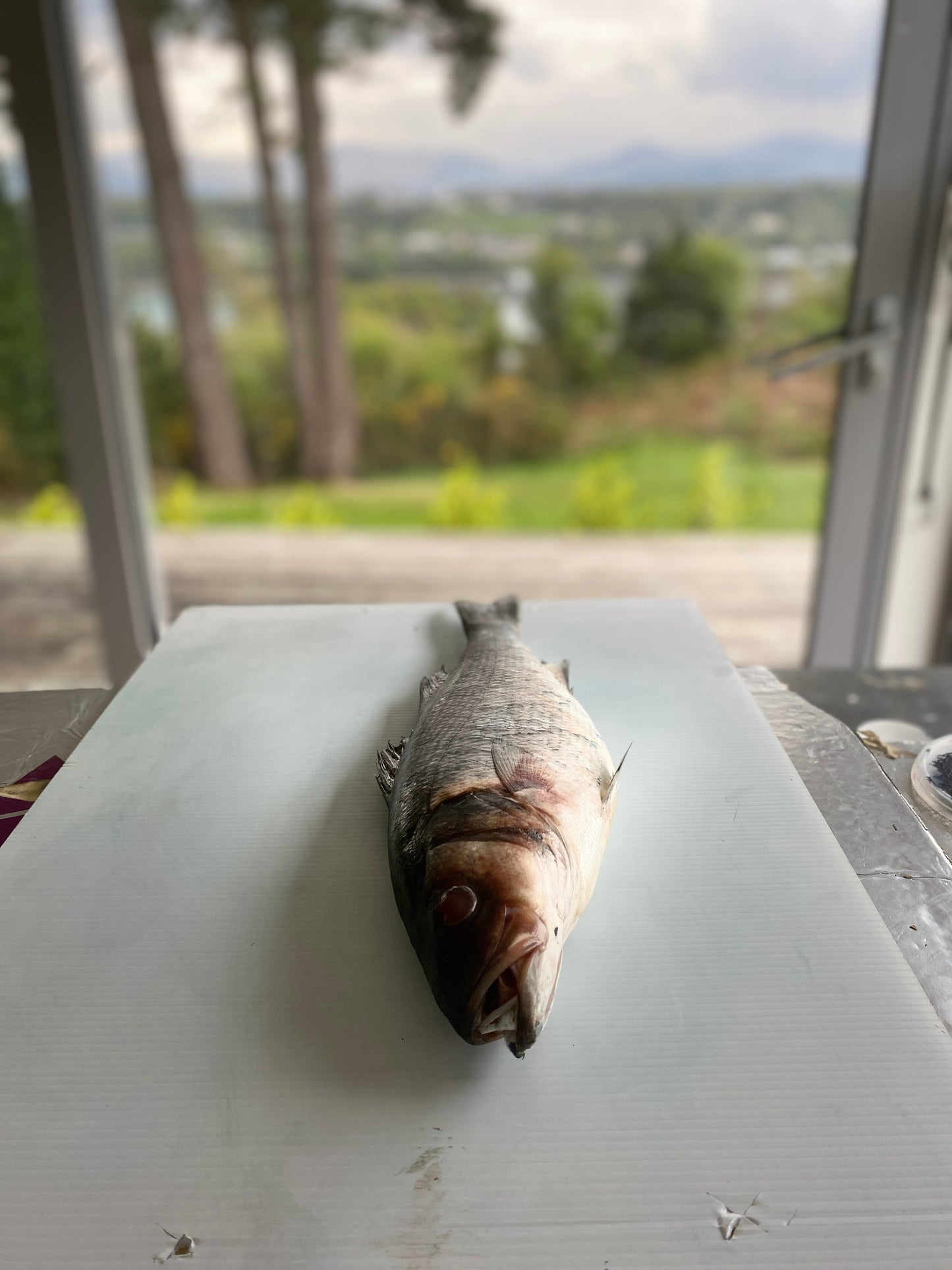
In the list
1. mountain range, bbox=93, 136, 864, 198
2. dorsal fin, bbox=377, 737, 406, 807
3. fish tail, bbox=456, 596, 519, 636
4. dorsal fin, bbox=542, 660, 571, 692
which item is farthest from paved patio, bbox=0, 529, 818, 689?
dorsal fin, bbox=377, 737, 406, 807

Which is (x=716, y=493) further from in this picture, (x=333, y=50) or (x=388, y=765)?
(x=388, y=765)

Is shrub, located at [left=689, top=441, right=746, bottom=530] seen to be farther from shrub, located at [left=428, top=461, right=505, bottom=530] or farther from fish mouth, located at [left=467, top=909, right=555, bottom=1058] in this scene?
fish mouth, located at [left=467, top=909, right=555, bottom=1058]

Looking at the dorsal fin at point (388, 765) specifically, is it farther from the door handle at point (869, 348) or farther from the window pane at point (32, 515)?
the window pane at point (32, 515)

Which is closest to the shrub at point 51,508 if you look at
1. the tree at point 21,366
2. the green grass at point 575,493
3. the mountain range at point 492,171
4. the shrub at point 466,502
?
the tree at point 21,366

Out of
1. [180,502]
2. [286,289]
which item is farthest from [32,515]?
[286,289]

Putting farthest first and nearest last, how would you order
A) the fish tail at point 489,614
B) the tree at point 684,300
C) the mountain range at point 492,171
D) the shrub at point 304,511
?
1. the shrub at point 304,511
2. the tree at point 684,300
3. the mountain range at point 492,171
4. the fish tail at point 489,614
